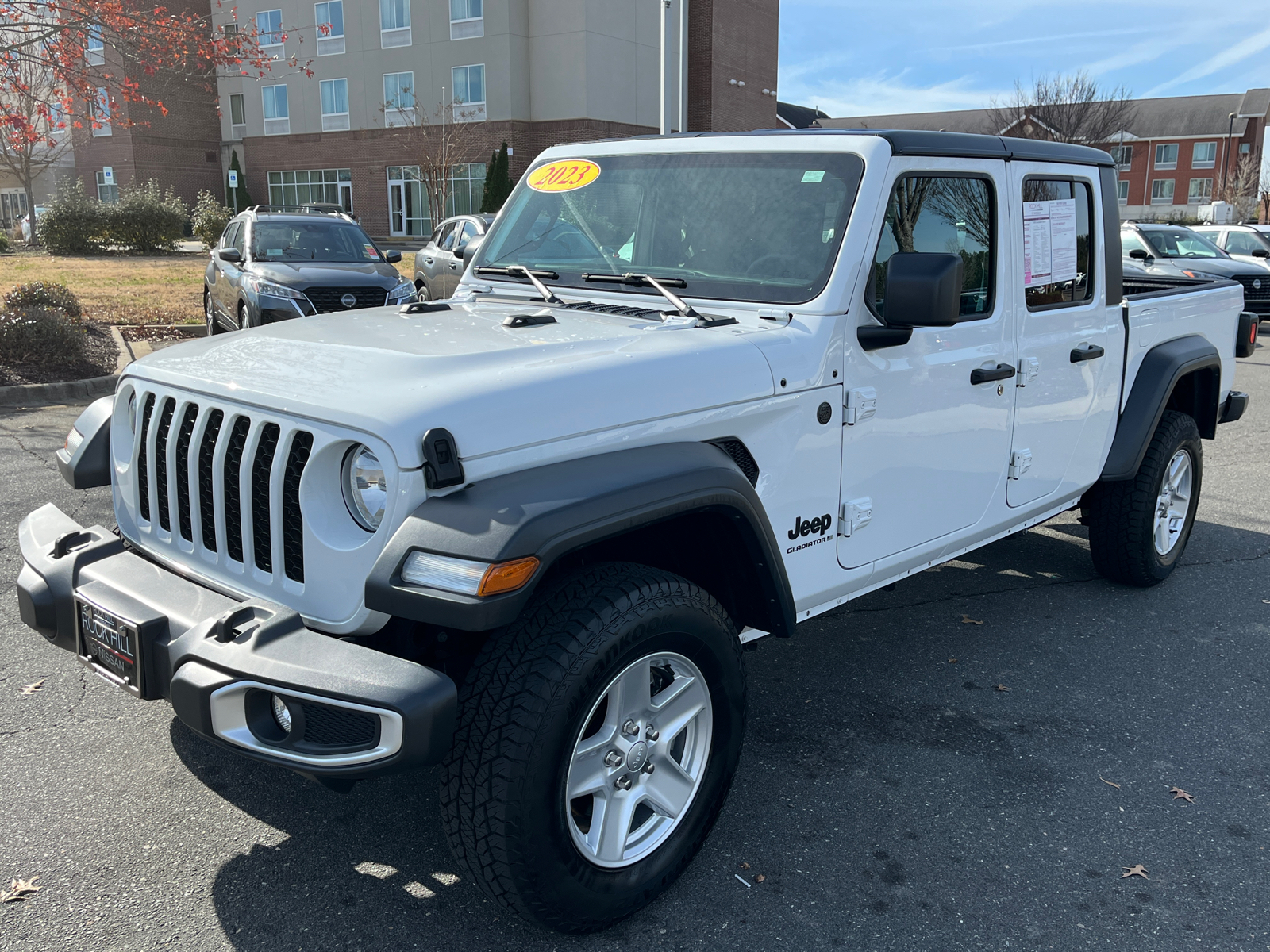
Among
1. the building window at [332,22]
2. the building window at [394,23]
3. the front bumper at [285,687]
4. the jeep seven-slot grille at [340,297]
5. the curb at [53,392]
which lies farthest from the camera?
the building window at [332,22]

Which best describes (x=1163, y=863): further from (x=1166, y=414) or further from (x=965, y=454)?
(x=1166, y=414)

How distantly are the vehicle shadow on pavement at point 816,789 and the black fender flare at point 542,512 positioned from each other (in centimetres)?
99

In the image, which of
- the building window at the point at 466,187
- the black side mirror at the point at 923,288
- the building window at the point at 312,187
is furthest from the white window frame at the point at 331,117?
the black side mirror at the point at 923,288

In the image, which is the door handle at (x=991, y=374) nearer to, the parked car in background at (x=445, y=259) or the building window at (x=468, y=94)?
the parked car in background at (x=445, y=259)

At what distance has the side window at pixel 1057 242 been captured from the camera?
4098 mm

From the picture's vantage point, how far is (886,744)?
3740 millimetres

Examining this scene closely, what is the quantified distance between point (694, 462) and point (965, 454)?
1.55 meters

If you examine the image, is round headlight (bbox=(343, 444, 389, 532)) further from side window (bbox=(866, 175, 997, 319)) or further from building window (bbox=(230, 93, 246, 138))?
building window (bbox=(230, 93, 246, 138))

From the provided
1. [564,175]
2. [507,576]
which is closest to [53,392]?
[564,175]

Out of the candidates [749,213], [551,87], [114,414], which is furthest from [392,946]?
[551,87]

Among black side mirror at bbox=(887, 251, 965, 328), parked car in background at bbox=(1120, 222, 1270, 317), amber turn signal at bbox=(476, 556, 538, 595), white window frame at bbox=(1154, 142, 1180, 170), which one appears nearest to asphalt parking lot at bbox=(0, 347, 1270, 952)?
amber turn signal at bbox=(476, 556, 538, 595)

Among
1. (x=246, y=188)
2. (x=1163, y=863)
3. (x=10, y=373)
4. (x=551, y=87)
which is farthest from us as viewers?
(x=246, y=188)

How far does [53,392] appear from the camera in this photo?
9820 mm

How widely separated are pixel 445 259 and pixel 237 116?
4082cm
